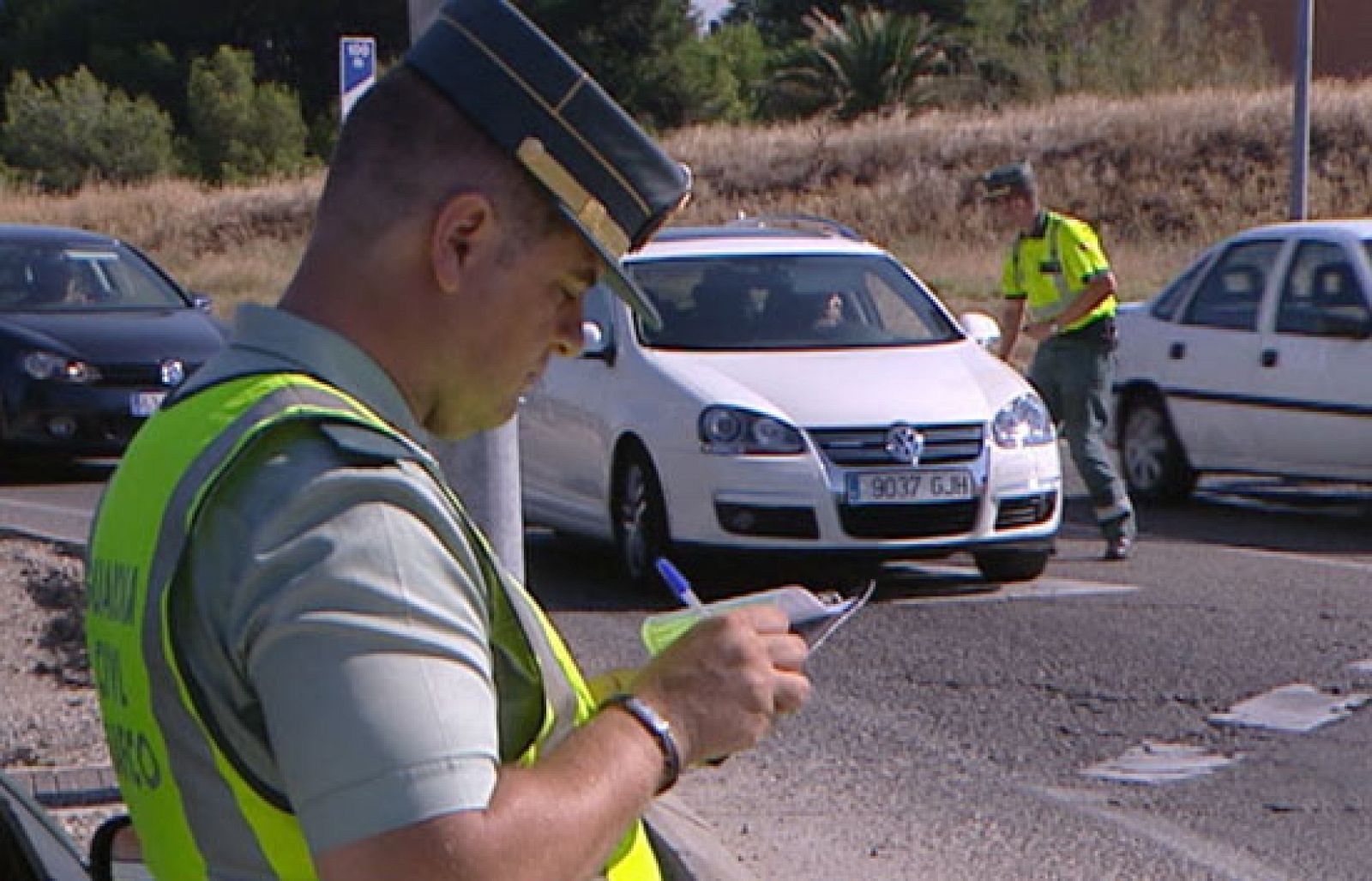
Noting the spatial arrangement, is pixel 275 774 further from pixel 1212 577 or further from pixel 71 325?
pixel 71 325

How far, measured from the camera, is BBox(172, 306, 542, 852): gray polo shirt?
171cm

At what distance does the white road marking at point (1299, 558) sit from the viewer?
11.4 meters

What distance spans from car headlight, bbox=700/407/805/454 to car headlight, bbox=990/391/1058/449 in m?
0.94

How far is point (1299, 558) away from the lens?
11812 mm

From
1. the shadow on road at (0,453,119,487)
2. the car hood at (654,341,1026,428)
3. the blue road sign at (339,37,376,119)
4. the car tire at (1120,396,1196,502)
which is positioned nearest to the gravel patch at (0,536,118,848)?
the car hood at (654,341,1026,428)

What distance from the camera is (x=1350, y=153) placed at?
130 ft

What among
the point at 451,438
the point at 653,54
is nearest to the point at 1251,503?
the point at 451,438

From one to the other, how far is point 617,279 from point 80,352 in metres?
13.6

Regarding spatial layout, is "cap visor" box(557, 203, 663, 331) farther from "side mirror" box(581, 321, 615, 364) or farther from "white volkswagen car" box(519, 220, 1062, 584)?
"side mirror" box(581, 321, 615, 364)

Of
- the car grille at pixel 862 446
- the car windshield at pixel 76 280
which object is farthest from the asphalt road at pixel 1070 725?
the car windshield at pixel 76 280

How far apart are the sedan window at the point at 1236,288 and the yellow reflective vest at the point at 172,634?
11933 mm

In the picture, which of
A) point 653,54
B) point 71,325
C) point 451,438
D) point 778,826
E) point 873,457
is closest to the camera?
point 451,438

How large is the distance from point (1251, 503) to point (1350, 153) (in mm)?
26955

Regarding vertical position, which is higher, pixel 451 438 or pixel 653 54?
pixel 451 438
